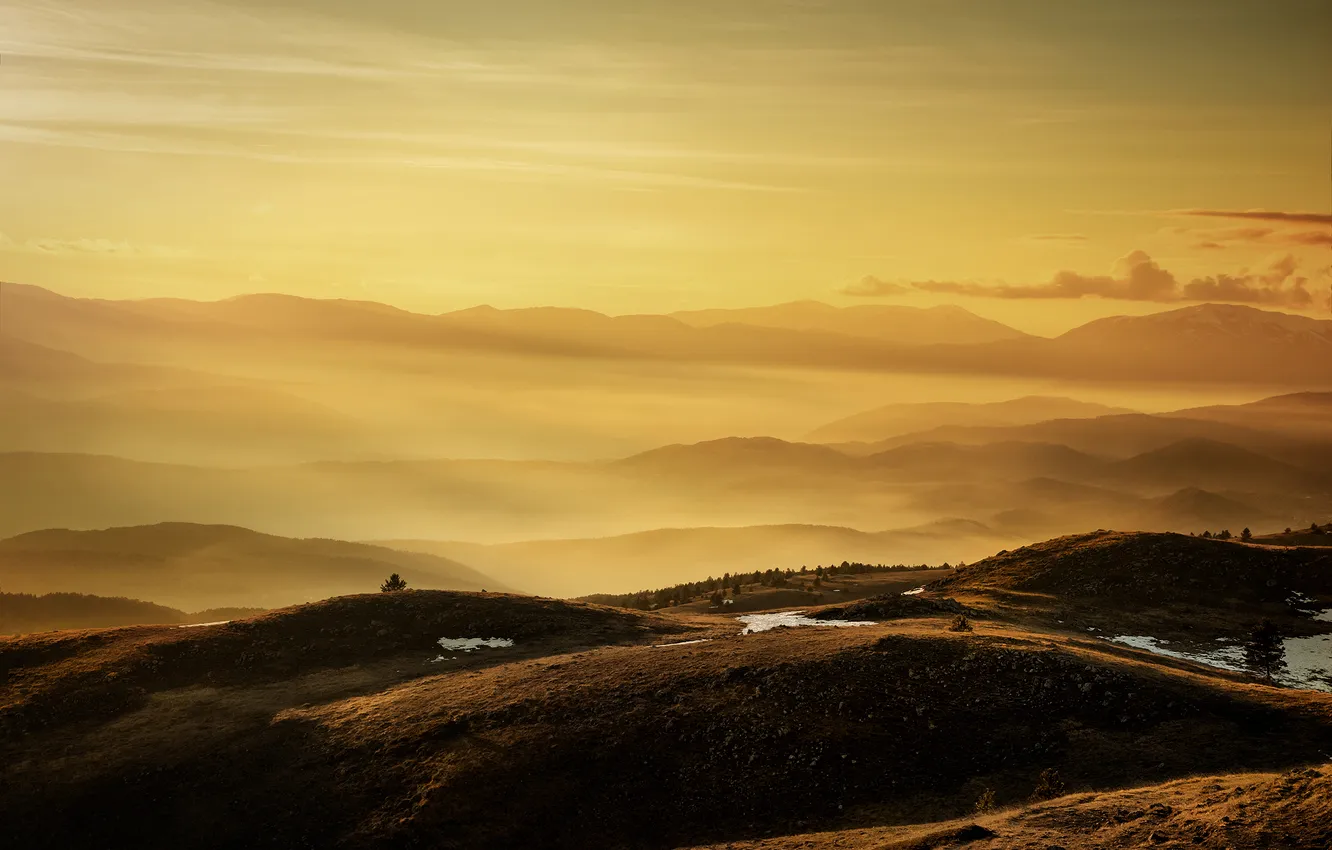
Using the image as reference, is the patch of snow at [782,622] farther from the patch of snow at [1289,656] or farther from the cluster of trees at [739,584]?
the cluster of trees at [739,584]

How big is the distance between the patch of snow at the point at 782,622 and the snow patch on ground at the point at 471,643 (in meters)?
14.1

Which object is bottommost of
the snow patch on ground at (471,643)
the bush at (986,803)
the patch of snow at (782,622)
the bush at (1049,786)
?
the bush at (986,803)

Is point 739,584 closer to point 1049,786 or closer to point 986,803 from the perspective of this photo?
point 1049,786

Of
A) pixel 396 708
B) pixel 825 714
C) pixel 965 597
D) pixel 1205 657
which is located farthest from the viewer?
pixel 965 597

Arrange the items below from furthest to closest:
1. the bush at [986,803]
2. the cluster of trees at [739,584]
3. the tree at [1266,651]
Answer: the cluster of trees at [739,584]
the tree at [1266,651]
the bush at [986,803]

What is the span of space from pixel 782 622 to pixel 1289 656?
90.7ft

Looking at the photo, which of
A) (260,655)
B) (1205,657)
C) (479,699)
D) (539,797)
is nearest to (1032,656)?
(1205,657)

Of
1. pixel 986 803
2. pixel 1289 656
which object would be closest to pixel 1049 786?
pixel 986 803

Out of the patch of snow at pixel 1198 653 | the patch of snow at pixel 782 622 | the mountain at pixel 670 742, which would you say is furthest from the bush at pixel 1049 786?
the patch of snow at pixel 1198 653

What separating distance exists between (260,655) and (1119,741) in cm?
4432

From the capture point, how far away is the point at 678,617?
67125 millimetres

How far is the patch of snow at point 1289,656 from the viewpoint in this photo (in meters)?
49.1

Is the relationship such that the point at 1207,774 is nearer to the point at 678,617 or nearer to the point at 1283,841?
the point at 1283,841

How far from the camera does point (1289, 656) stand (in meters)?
52.7
